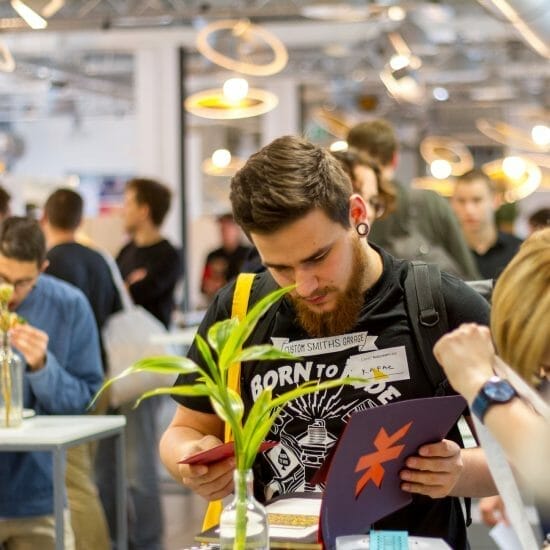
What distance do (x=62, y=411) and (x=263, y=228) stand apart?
2274 mm

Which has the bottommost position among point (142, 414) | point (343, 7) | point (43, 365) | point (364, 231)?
point (142, 414)

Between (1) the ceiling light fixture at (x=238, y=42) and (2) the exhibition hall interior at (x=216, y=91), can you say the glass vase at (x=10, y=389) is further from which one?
(1) the ceiling light fixture at (x=238, y=42)

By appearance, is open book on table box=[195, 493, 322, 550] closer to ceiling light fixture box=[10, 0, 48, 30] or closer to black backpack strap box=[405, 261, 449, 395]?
black backpack strap box=[405, 261, 449, 395]

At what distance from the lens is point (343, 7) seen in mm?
7957

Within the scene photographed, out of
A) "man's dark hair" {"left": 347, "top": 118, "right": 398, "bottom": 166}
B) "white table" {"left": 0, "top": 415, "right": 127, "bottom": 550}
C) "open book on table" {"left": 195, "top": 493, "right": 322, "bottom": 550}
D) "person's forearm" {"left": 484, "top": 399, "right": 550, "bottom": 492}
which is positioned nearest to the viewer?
"person's forearm" {"left": 484, "top": 399, "right": 550, "bottom": 492}

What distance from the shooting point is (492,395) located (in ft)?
5.30

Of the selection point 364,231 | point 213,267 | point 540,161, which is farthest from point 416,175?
point 364,231

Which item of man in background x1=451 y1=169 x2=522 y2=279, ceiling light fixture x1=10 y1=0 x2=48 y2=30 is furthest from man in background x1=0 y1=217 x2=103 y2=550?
ceiling light fixture x1=10 y1=0 x2=48 y2=30

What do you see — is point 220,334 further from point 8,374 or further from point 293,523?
point 8,374

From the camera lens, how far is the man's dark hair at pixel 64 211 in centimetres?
570

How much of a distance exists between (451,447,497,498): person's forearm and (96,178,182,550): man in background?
3.36m

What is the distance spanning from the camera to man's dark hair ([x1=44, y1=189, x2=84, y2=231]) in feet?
18.7

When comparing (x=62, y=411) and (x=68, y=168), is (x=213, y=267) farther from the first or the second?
(x=68, y=168)

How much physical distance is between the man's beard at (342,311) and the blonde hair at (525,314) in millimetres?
511
